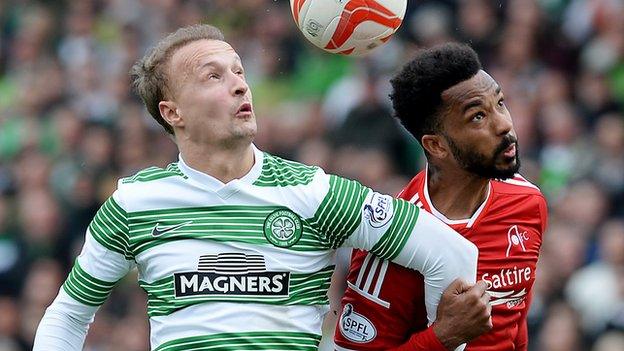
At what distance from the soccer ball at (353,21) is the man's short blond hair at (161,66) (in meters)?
0.43

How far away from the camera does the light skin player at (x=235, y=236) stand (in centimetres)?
442

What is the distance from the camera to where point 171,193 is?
14.8ft

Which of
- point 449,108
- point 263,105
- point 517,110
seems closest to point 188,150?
point 449,108

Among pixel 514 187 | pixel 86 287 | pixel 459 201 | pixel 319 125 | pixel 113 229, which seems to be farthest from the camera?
pixel 319 125

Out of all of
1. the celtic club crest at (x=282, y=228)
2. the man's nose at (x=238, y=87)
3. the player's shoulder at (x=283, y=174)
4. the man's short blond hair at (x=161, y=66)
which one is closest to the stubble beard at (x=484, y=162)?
the player's shoulder at (x=283, y=174)

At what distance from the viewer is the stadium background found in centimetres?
835

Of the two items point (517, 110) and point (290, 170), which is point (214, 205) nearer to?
point (290, 170)

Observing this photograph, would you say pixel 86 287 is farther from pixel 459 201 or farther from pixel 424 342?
pixel 459 201

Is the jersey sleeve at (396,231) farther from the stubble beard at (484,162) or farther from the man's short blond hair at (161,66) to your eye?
the man's short blond hair at (161,66)

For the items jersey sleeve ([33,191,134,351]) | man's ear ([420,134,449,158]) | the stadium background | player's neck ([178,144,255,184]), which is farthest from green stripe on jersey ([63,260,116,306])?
the stadium background

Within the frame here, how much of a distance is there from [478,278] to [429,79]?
27.5 inches

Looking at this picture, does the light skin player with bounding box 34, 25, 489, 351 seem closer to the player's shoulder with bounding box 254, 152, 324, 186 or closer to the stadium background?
the player's shoulder with bounding box 254, 152, 324, 186

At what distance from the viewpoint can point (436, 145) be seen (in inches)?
187

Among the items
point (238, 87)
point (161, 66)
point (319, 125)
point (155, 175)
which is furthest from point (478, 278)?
point (319, 125)
